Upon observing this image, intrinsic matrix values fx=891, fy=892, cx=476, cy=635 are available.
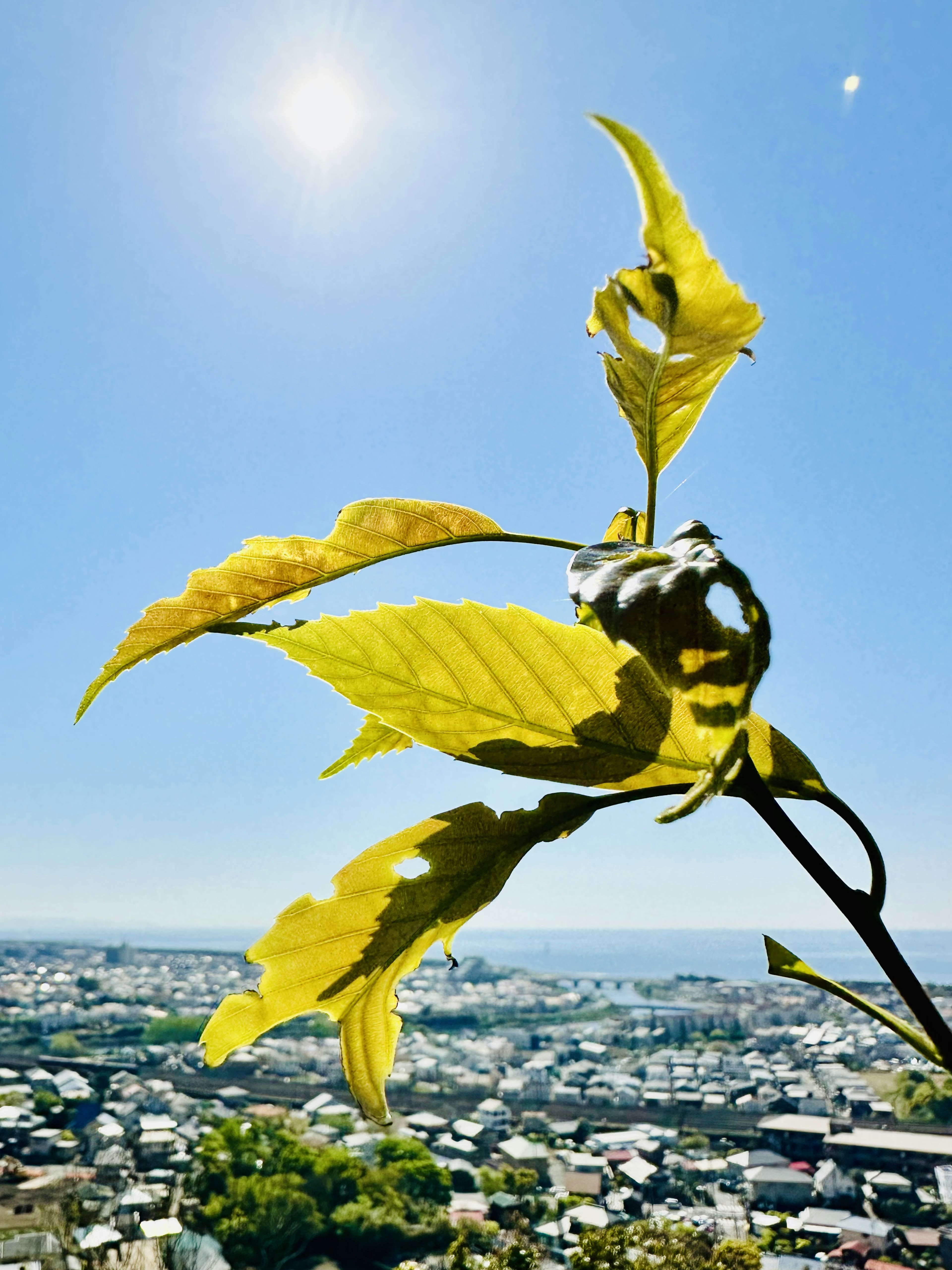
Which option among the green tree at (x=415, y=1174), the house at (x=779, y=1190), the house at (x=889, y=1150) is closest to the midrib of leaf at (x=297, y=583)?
the house at (x=779, y=1190)

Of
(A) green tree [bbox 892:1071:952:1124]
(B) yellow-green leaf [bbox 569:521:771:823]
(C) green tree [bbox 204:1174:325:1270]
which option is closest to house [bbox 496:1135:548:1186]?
(C) green tree [bbox 204:1174:325:1270]

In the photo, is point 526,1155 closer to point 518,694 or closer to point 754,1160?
point 754,1160

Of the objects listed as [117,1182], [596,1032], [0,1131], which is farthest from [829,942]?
[0,1131]

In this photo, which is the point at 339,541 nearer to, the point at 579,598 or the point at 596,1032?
the point at 579,598

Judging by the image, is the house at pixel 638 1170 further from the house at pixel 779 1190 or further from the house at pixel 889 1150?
the house at pixel 889 1150

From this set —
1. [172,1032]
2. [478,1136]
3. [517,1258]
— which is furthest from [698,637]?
[172,1032]

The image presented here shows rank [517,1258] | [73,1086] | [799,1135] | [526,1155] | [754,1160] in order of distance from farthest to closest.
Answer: [73,1086] < [526,1155] < [799,1135] < [754,1160] < [517,1258]

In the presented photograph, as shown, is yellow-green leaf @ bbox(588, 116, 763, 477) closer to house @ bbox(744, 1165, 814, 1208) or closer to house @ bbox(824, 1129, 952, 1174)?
house @ bbox(744, 1165, 814, 1208)
